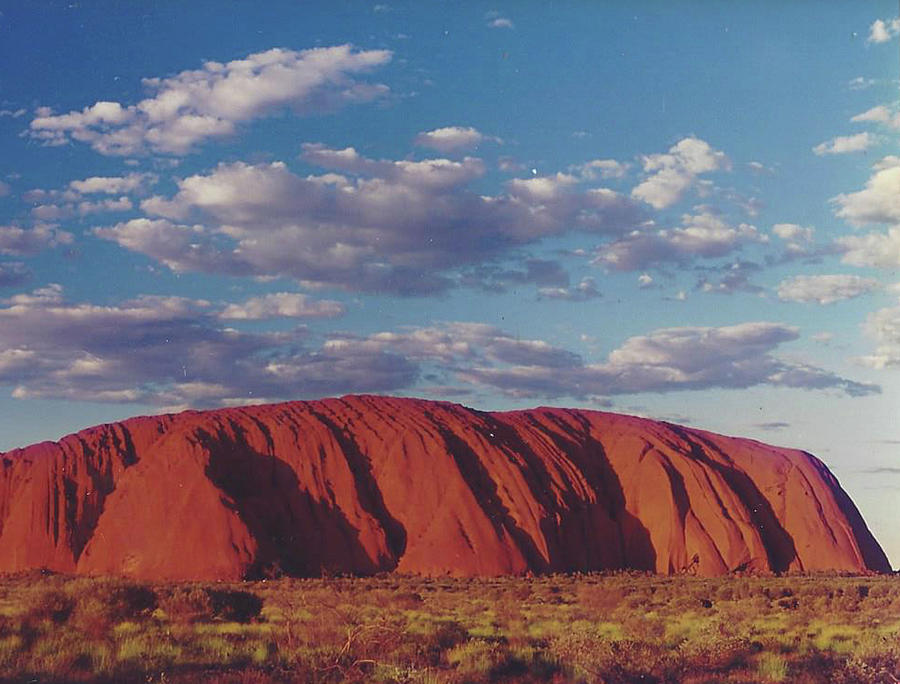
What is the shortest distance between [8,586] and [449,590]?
1942cm

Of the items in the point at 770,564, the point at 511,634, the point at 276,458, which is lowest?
the point at 770,564

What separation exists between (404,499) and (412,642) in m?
33.4

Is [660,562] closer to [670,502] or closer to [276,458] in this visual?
[670,502]

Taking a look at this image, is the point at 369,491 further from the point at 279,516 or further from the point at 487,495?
the point at 487,495

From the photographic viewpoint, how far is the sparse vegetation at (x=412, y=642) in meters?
13.0

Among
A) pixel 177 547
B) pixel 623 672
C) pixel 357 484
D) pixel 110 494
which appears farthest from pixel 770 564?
pixel 623 672

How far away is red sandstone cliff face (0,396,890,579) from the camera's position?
4488 centimetres

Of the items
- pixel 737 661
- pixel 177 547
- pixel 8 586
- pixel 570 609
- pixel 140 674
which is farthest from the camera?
pixel 177 547

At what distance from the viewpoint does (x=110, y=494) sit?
1944 inches

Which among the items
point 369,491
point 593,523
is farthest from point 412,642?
point 593,523

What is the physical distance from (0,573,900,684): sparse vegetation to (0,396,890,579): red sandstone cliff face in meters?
18.4

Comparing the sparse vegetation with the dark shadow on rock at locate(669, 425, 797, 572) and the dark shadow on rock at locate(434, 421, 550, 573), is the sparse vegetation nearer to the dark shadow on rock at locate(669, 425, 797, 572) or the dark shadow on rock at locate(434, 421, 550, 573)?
the dark shadow on rock at locate(434, 421, 550, 573)

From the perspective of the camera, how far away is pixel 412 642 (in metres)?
15.2

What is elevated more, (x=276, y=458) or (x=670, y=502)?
(x=276, y=458)
